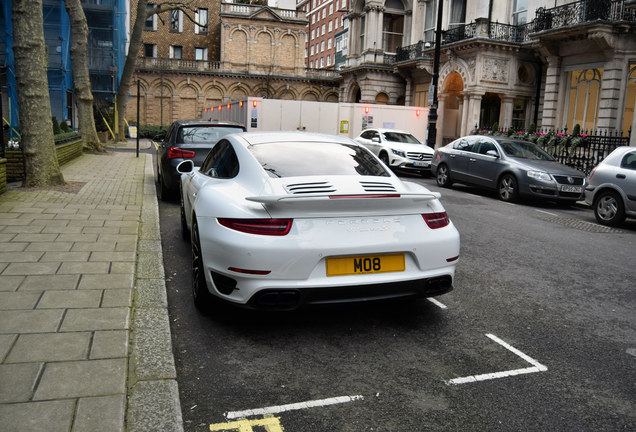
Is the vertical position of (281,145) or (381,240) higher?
(281,145)

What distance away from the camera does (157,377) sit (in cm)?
328

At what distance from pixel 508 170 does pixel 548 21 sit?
13783 millimetres

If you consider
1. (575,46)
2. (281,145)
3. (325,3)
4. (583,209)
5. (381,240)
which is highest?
(325,3)

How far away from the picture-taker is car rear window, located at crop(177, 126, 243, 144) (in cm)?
1044

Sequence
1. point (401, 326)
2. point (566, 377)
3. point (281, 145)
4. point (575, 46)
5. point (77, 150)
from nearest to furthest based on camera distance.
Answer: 1. point (566, 377)
2. point (401, 326)
3. point (281, 145)
4. point (77, 150)
5. point (575, 46)

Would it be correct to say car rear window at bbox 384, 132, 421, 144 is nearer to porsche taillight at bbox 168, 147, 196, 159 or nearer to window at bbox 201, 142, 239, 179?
porsche taillight at bbox 168, 147, 196, 159

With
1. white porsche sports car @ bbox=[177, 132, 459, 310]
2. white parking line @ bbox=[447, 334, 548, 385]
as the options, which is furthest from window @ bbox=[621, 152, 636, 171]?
white parking line @ bbox=[447, 334, 548, 385]

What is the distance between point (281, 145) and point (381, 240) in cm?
157

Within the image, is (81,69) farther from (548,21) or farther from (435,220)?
(435,220)

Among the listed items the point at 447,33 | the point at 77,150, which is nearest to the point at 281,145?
the point at 77,150

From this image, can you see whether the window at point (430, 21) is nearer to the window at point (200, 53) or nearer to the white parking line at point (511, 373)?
the white parking line at point (511, 373)

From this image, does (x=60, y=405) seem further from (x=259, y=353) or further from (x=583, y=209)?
(x=583, y=209)

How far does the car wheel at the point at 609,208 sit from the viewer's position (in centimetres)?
1036

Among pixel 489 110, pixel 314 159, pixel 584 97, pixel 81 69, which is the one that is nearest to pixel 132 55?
pixel 81 69
